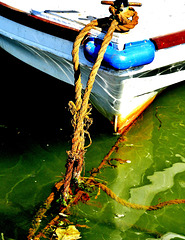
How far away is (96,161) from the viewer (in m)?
2.89

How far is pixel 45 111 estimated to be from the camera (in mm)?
3596

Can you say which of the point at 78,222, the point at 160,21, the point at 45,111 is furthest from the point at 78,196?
the point at 160,21

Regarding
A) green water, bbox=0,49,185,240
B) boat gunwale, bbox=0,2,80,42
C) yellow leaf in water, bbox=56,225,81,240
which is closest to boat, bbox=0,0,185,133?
boat gunwale, bbox=0,2,80,42

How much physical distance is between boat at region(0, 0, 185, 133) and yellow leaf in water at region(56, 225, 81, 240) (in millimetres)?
1200

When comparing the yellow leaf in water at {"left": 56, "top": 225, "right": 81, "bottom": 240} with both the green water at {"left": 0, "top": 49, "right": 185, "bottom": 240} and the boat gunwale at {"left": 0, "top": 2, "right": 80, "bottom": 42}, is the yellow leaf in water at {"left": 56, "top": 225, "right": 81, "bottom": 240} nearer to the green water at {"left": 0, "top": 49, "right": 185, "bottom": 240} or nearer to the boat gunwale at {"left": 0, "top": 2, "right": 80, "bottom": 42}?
the green water at {"left": 0, "top": 49, "right": 185, "bottom": 240}

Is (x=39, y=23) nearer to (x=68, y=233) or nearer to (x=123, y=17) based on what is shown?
(x=123, y=17)

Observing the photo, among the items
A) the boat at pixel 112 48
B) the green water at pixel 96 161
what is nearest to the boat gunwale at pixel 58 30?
the boat at pixel 112 48

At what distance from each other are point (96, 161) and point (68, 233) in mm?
835

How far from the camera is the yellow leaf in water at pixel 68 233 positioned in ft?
7.02

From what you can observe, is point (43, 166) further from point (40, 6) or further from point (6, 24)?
point (40, 6)

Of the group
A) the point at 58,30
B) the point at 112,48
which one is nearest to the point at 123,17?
the point at 112,48

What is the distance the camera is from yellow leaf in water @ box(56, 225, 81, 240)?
7.02ft

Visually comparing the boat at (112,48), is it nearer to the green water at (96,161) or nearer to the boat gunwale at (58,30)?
the boat gunwale at (58,30)

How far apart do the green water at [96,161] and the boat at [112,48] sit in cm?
27
